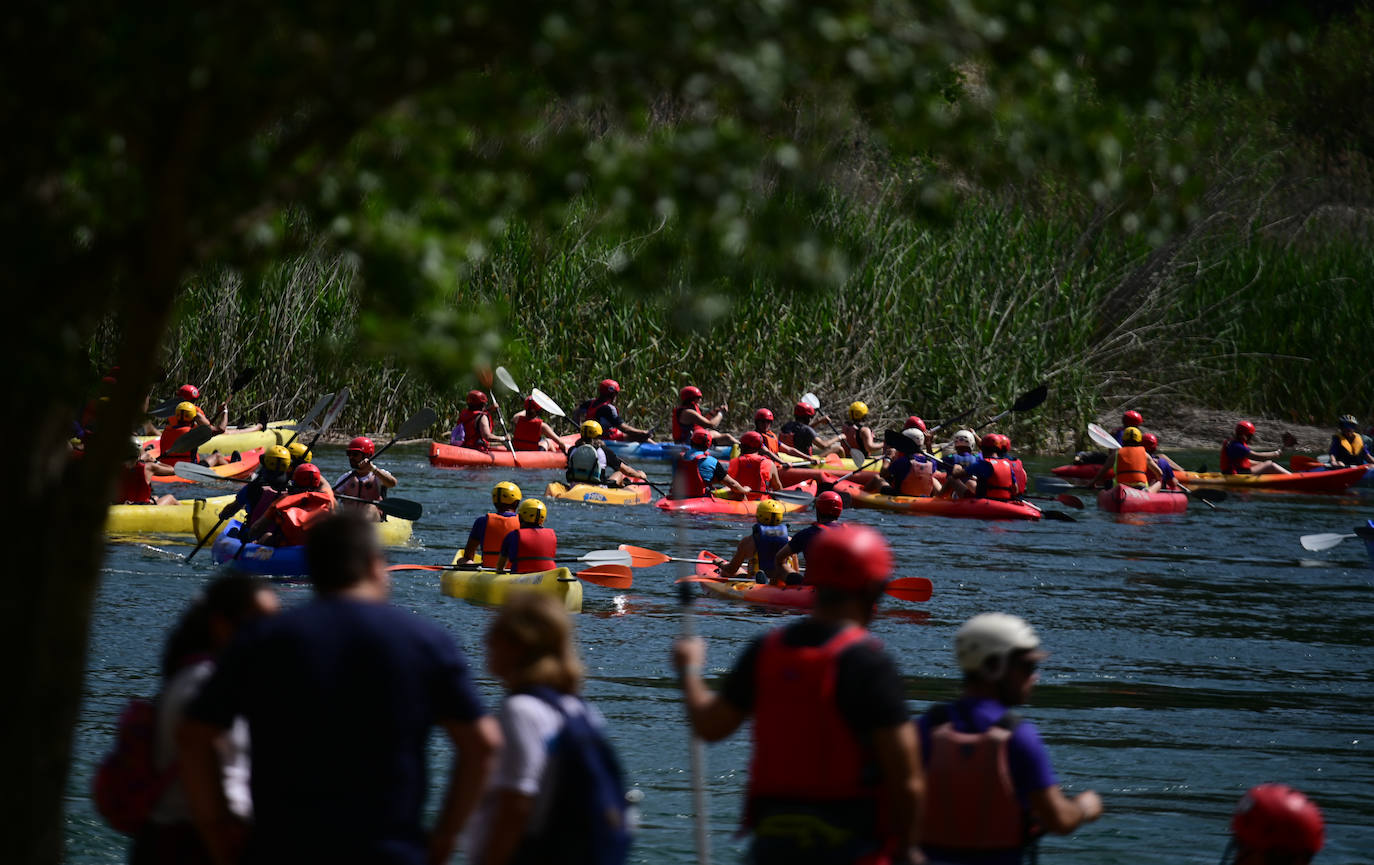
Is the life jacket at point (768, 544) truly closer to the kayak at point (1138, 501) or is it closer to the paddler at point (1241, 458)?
the kayak at point (1138, 501)

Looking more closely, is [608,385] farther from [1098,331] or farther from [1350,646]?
[1350,646]

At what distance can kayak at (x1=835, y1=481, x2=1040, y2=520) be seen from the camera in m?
20.2

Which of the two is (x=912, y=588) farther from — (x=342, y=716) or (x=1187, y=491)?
(x=342, y=716)

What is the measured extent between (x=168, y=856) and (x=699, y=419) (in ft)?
65.1

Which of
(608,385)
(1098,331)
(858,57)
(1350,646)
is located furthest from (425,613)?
(1098,331)

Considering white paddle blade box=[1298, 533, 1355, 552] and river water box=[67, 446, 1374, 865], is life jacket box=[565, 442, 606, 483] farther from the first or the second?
white paddle blade box=[1298, 533, 1355, 552]

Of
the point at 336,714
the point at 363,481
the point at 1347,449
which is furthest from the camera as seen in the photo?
the point at 1347,449

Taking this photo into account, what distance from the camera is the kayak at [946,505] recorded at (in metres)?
20.2

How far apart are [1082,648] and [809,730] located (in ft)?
29.8

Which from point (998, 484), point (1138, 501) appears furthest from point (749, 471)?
point (1138, 501)

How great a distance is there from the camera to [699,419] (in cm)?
2361

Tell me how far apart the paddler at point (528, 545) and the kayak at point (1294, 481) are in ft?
44.6

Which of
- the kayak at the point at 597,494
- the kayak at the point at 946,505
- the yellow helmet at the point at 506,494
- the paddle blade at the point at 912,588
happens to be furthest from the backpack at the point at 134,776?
the kayak at the point at 946,505

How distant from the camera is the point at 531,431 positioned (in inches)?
973
